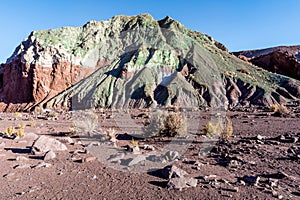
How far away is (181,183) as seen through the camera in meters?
6.22

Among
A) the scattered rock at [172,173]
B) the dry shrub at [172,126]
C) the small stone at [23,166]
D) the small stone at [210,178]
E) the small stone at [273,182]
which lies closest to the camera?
the small stone at [273,182]

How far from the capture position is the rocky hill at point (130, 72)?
40562mm

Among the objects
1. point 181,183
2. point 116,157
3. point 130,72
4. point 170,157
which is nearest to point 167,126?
point 170,157

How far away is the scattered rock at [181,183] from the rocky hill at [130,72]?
3207cm

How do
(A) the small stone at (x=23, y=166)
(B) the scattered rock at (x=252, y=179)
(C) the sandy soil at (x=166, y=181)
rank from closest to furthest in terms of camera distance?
(C) the sandy soil at (x=166, y=181), (B) the scattered rock at (x=252, y=179), (A) the small stone at (x=23, y=166)

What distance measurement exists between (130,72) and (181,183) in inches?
1605

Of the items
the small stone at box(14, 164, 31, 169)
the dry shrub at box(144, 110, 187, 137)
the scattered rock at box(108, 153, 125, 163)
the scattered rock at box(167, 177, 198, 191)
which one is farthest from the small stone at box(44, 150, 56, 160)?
the dry shrub at box(144, 110, 187, 137)

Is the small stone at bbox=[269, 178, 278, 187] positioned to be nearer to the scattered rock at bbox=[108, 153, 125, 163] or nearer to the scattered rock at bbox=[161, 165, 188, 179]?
the scattered rock at bbox=[161, 165, 188, 179]

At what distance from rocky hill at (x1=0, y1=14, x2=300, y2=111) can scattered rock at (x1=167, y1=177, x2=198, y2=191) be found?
32072 mm

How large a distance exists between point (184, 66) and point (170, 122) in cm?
3622

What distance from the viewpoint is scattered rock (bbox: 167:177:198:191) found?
6.10 m

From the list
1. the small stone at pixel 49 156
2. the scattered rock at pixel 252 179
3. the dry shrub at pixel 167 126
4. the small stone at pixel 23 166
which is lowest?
the small stone at pixel 23 166

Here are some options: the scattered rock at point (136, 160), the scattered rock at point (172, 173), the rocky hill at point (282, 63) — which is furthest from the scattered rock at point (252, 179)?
the rocky hill at point (282, 63)

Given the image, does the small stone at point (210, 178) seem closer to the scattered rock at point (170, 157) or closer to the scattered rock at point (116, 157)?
the scattered rock at point (170, 157)
